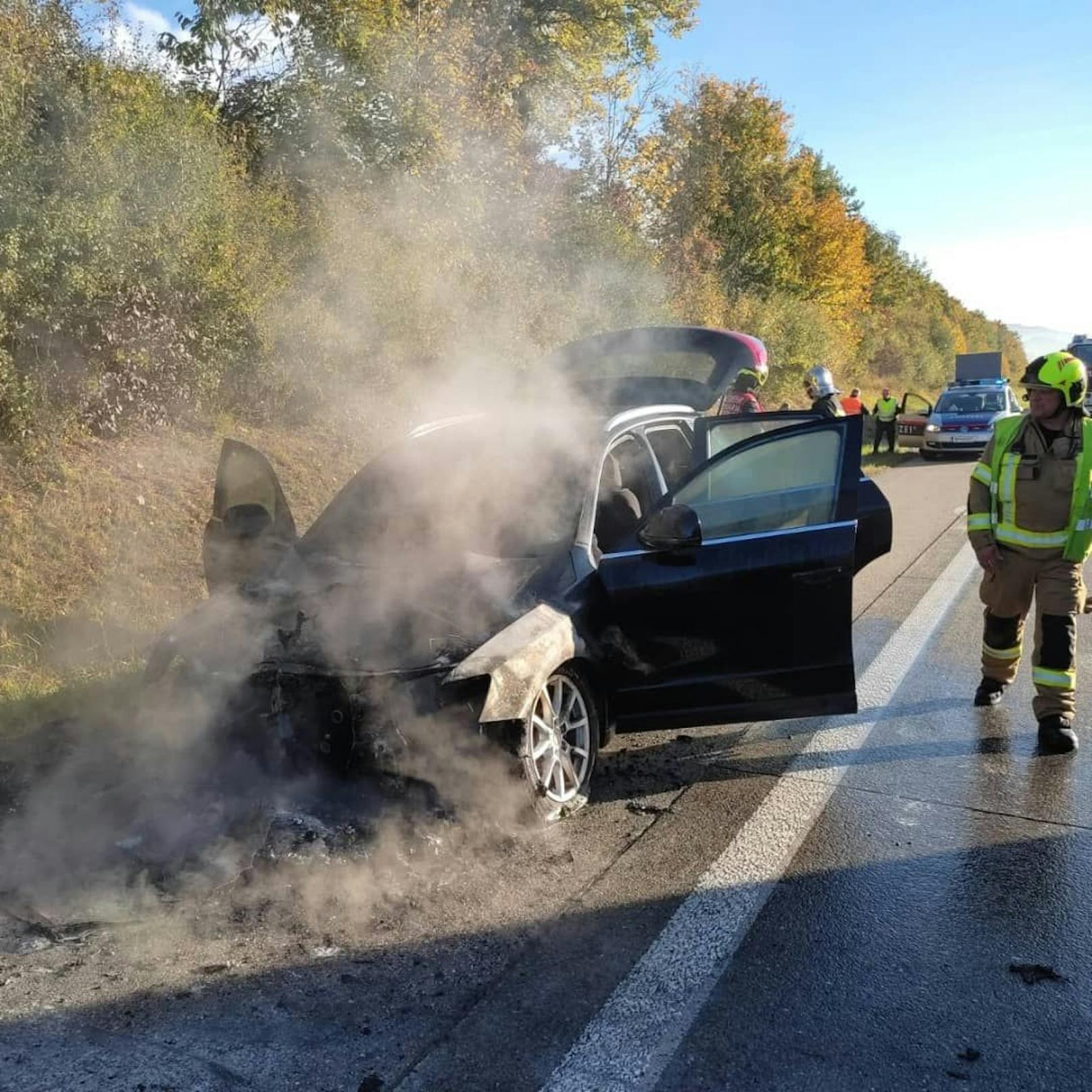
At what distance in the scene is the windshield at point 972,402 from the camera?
60.7 ft

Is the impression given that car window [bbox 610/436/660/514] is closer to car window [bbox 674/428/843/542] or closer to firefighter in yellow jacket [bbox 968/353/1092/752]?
car window [bbox 674/428/843/542]

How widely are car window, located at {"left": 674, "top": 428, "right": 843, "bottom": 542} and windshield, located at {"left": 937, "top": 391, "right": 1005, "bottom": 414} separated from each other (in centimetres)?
1615

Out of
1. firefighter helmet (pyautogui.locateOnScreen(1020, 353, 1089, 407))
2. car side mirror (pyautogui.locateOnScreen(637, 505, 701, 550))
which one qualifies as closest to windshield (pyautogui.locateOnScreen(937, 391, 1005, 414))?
firefighter helmet (pyautogui.locateOnScreen(1020, 353, 1089, 407))

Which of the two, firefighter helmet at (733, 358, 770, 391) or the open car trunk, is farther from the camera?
firefighter helmet at (733, 358, 770, 391)

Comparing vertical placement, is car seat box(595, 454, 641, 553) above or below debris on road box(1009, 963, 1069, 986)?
above

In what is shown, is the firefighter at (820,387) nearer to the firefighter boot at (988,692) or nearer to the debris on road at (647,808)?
the firefighter boot at (988,692)

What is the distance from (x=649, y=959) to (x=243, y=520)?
2830 mm

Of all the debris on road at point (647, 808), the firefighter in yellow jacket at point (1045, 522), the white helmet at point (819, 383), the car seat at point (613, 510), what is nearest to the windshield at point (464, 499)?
the car seat at point (613, 510)

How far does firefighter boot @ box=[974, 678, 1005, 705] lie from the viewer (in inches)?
188

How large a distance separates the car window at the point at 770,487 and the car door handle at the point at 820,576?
0.24m

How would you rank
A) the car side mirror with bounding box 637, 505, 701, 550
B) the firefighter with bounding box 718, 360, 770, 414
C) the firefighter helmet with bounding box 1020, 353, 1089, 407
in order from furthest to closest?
the firefighter with bounding box 718, 360, 770, 414, the firefighter helmet with bounding box 1020, 353, 1089, 407, the car side mirror with bounding box 637, 505, 701, 550

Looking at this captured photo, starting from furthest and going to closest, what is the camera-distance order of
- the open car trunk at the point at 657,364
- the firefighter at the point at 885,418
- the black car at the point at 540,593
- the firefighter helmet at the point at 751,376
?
the firefighter at the point at 885,418 < the firefighter helmet at the point at 751,376 < the open car trunk at the point at 657,364 < the black car at the point at 540,593

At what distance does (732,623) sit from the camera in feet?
12.8

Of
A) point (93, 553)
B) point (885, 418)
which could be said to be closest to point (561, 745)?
point (93, 553)
